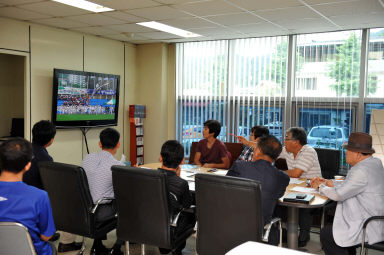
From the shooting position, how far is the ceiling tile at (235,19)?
16.8ft

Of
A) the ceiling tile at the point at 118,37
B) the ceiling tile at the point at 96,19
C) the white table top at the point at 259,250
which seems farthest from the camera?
the ceiling tile at the point at 118,37

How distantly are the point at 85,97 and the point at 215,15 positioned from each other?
9.30ft

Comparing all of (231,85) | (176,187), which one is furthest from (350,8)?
(176,187)

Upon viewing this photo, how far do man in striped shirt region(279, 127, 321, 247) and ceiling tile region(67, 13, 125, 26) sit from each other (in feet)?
9.89

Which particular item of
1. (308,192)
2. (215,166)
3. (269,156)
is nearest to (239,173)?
(269,156)

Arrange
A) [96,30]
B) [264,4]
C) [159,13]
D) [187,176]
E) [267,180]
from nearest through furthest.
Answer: [267,180], [187,176], [264,4], [159,13], [96,30]

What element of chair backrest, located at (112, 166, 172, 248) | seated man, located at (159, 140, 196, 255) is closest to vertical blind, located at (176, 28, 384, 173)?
seated man, located at (159, 140, 196, 255)

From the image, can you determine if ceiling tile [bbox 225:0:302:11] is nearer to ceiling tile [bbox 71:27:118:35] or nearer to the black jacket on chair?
the black jacket on chair

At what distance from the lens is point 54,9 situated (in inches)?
197

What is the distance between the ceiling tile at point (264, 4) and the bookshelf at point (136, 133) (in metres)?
3.65

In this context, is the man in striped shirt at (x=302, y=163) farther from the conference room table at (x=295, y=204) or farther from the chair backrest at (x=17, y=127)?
the chair backrest at (x=17, y=127)

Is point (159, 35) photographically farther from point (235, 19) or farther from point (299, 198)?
point (299, 198)

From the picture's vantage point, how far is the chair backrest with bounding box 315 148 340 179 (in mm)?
4625

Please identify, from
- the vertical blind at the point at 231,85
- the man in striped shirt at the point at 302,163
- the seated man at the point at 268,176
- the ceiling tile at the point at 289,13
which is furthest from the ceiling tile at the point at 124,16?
the seated man at the point at 268,176
